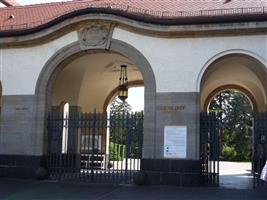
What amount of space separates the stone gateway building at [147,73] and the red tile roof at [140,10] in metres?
0.04

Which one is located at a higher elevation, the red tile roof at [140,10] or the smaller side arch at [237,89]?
the red tile roof at [140,10]

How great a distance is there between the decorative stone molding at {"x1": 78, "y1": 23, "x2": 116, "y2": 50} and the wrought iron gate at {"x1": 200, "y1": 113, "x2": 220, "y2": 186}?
403 centimetres

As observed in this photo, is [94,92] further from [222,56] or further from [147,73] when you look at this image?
[222,56]

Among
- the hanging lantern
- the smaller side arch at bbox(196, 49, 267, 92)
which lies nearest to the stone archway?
the smaller side arch at bbox(196, 49, 267, 92)

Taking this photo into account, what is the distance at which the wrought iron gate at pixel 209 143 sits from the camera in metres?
14.3

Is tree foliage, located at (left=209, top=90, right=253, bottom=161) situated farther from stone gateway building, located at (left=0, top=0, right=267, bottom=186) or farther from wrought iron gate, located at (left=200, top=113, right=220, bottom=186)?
wrought iron gate, located at (left=200, top=113, right=220, bottom=186)

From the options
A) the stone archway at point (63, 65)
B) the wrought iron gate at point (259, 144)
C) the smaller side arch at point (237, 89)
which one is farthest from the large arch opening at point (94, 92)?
the smaller side arch at point (237, 89)

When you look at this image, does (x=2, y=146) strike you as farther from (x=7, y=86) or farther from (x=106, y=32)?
(x=106, y=32)

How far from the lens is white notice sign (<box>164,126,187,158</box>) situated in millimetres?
14156

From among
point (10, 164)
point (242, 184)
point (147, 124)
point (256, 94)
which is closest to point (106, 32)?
point (147, 124)

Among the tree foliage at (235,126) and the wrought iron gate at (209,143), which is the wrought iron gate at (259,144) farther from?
the tree foliage at (235,126)

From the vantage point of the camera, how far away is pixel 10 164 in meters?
15.8

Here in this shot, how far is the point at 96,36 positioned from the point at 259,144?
20.7ft

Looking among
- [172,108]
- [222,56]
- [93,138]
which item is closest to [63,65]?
[93,138]
